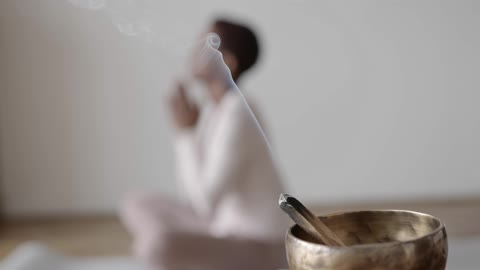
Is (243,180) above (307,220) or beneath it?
above

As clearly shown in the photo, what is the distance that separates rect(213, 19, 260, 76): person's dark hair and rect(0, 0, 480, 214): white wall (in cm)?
162

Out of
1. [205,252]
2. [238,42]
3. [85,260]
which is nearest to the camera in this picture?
[205,252]

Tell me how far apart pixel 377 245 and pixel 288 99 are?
9.41 feet

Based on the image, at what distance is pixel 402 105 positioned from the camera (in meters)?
3.26

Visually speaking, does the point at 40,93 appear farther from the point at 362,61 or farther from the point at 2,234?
the point at 362,61

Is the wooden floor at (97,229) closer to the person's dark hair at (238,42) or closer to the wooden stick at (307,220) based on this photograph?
the person's dark hair at (238,42)

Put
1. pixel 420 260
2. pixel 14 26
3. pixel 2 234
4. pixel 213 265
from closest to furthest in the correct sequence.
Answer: pixel 420 260, pixel 213 265, pixel 2 234, pixel 14 26

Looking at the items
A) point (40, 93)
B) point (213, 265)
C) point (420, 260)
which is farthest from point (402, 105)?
point (420, 260)

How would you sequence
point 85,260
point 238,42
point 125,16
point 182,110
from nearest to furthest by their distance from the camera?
point 125,16 → point 238,42 → point 182,110 → point 85,260

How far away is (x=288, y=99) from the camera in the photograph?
A: 10.7 feet

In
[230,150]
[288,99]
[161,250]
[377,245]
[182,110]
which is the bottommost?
[377,245]

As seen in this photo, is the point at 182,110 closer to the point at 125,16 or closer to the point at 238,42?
the point at 238,42

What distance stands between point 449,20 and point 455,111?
464mm

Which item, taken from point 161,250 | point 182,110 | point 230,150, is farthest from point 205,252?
point 182,110
